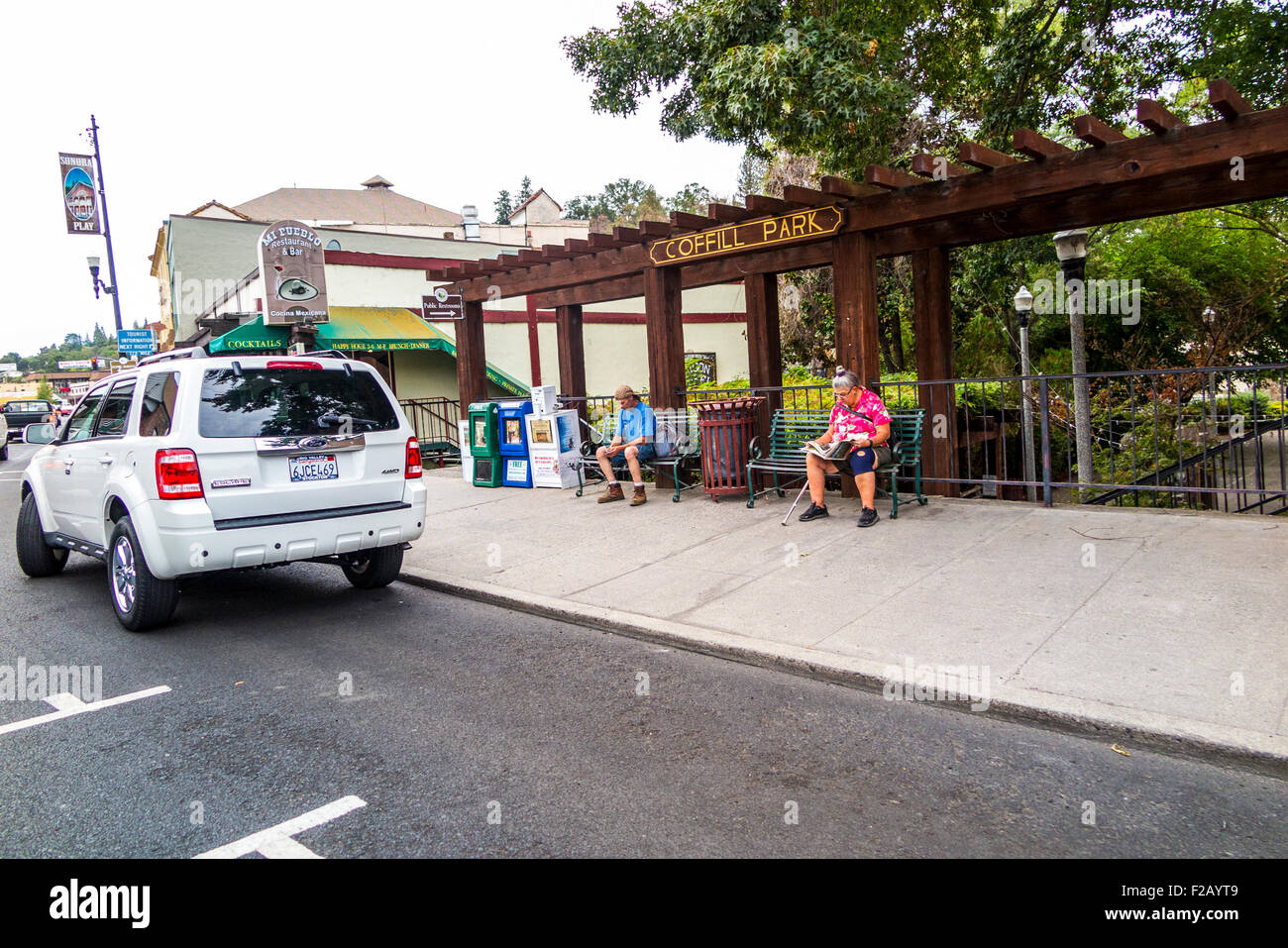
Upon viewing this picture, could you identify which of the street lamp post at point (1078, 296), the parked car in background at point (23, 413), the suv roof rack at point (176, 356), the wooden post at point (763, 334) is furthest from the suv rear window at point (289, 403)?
the parked car in background at point (23, 413)

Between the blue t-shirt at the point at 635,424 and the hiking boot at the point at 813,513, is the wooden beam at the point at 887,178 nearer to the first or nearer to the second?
the hiking boot at the point at 813,513

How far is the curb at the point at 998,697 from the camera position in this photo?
143 inches

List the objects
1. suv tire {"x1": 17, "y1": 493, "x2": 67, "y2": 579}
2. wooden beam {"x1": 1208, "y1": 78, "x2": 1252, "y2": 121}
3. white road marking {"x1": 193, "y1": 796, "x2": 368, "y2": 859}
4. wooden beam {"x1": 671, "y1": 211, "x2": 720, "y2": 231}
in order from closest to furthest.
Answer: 1. white road marking {"x1": 193, "y1": 796, "x2": 368, "y2": 859}
2. wooden beam {"x1": 1208, "y1": 78, "x2": 1252, "y2": 121}
3. suv tire {"x1": 17, "y1": 493, "x2": 67, "y2": 579}
4. wooden beam {"x1": 671, "y1": 211, "x2": 720, "y2": 231}

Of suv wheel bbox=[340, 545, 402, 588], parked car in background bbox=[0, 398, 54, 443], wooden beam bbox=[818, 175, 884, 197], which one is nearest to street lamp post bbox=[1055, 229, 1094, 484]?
wooden beam bbox=[818, 175, 884, 197]

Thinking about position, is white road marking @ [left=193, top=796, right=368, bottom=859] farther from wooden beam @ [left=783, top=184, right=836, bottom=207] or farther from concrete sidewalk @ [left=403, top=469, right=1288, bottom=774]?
wooden beam @ [left=783, top=184, right=836, bottom=207]

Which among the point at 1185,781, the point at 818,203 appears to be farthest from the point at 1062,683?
the point at 818,203

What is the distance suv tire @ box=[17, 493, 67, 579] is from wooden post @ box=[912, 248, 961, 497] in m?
8.99

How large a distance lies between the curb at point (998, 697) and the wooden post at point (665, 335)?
4794 mm

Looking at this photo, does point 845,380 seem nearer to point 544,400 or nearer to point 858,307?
point 858,307

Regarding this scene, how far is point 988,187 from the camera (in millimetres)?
8086

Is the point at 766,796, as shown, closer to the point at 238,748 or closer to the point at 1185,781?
the point at 1185,781

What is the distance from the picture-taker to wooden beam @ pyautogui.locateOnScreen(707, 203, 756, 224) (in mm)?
9734

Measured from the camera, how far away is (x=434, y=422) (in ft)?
71.1
